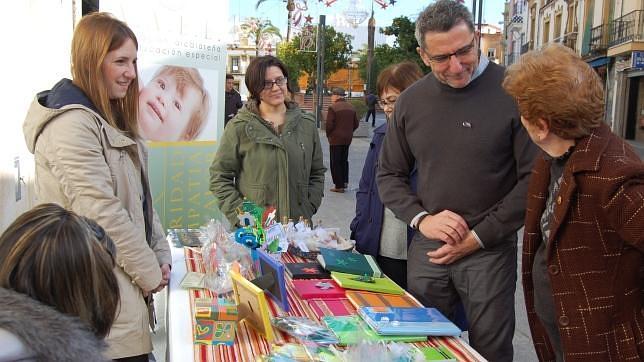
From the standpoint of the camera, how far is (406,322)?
187cm

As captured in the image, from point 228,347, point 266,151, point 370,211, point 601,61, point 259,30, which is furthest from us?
point 601,61

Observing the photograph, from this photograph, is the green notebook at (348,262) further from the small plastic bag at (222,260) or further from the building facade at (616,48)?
the building facade at (616,48)

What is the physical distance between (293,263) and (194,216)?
2.19 m

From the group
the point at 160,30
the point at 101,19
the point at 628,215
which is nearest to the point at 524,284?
the point at 628,215

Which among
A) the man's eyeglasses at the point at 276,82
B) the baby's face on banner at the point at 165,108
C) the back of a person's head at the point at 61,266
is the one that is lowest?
the back of a person's head at the point at 61,266

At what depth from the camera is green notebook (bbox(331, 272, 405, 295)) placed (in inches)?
88.8

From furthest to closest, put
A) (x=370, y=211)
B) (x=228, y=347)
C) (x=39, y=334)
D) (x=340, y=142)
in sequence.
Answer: (x=340, y=142) < (x=370, y=211) < (x=228, y=347) < (x=39, y=334)

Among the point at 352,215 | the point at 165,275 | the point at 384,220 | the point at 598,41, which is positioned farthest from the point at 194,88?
the point at 598,41

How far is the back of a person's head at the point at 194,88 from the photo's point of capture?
4.18m

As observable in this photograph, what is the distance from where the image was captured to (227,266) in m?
2.33

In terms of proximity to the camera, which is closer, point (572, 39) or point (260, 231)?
point (260, 231)

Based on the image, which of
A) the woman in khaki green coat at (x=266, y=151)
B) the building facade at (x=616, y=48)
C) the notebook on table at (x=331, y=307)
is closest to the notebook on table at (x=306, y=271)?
the notebook on table at (x=331, y=307)

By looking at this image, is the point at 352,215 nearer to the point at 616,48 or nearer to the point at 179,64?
the point at 179,64

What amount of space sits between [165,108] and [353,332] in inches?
111
